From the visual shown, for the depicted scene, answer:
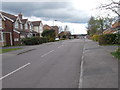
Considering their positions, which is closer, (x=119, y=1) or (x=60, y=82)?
(x=60, y=82)

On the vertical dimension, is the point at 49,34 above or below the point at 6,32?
above

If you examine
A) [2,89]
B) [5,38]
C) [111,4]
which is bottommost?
[2,89]

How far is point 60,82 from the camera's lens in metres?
6.43

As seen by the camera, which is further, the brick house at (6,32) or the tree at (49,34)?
the tree at (49,34)

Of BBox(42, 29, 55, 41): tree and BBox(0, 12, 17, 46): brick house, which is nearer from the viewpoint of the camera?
BBox(0, 12, 17, 46): brick house

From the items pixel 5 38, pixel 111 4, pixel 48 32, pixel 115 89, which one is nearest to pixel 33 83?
pixel 115 89

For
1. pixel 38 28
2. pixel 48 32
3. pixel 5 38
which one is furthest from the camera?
pixel 38 28

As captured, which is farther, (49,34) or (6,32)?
(49,34)

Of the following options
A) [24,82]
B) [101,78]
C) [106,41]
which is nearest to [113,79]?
[101,78]

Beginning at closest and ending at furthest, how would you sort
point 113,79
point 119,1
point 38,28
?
point 113,79, point 119,1, point 38,28

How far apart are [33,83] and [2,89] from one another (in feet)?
3.98

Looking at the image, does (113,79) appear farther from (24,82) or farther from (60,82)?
(24,82)

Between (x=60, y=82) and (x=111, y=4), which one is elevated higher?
(x=111, y=4)

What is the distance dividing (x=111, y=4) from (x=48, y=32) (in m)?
44.0
